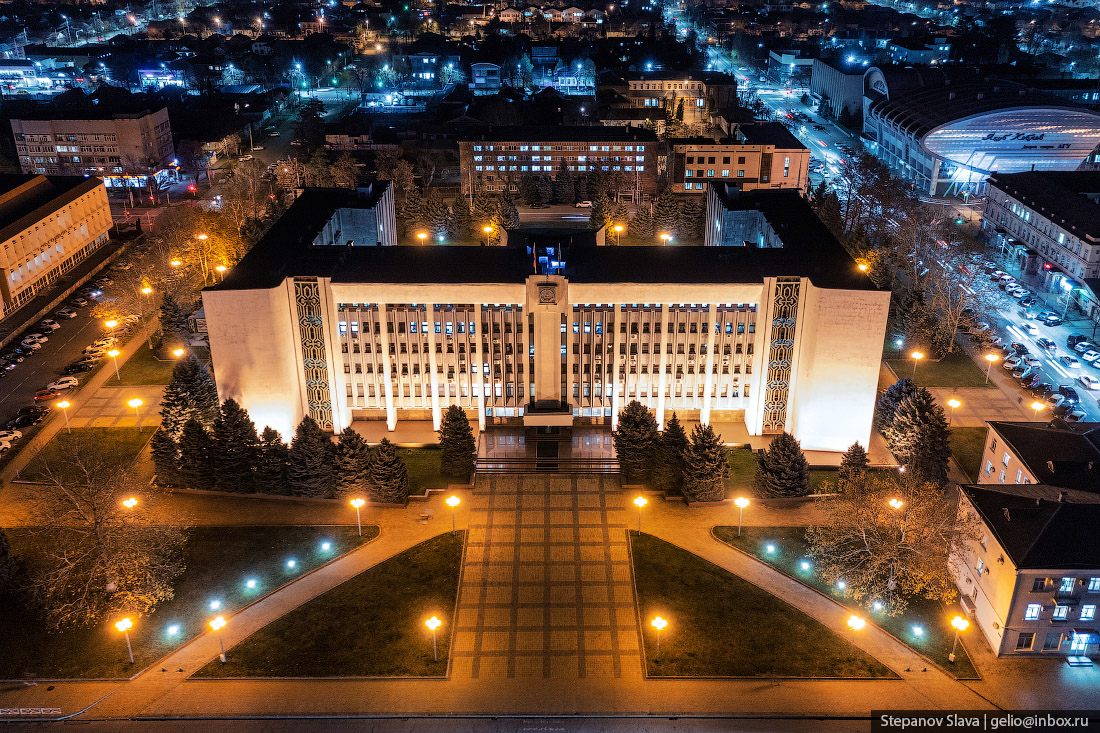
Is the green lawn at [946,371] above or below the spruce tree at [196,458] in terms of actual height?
below

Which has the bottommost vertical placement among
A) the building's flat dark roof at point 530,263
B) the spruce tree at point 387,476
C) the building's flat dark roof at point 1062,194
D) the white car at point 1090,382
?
the white car at point 1090,382

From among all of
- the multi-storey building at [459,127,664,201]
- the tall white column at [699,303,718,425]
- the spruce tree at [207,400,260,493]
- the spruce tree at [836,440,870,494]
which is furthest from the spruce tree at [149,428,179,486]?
the multi-storey building at [459,127,664,201]

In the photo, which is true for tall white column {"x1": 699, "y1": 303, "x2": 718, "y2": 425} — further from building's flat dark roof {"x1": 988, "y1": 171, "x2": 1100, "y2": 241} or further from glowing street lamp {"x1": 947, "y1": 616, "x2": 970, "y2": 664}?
building's flat dark roof {"x1": 988, "y1": 171, "x2": 1100, "y2": 241}

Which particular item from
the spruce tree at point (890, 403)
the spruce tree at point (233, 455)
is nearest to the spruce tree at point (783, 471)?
the spruce tree at point (890, 403)

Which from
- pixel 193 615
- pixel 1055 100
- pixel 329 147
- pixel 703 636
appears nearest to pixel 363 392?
pixel 193 615

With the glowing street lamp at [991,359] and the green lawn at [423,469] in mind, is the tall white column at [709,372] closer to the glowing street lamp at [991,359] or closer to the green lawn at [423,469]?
the green lawn at [423,469]

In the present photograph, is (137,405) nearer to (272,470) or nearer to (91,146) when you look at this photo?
(272,470)

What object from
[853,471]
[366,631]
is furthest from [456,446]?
[853,471]
